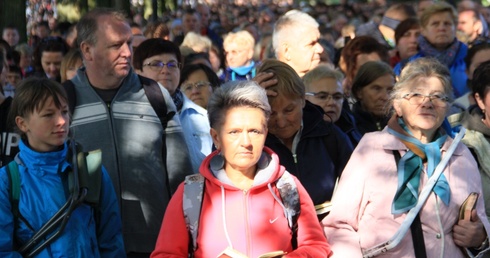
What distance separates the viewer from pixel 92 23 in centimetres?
816

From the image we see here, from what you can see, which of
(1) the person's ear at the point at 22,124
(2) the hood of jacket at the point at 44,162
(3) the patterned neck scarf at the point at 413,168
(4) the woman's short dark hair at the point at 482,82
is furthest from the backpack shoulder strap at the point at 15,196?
(4) the woman's short dark hair at the point at 482,82

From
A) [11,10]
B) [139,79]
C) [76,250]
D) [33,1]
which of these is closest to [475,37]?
[139,79]

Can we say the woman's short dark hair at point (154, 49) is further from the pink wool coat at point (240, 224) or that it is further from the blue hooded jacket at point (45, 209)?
the pink wool coat at point (240, 224)

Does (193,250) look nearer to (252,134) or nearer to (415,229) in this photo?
(252,134)

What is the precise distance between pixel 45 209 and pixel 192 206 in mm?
1206

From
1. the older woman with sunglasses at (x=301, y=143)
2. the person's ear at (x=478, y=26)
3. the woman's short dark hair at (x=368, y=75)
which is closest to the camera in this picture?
the older woman with sunglasses at (x=301, y=143)

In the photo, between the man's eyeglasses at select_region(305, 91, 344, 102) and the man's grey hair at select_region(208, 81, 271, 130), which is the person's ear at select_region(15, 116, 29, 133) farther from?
the man's eyeglasses at select_region(305, 91, 344, 102)

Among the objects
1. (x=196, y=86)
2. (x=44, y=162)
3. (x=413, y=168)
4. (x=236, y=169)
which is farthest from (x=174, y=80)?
(x=236, y=169)

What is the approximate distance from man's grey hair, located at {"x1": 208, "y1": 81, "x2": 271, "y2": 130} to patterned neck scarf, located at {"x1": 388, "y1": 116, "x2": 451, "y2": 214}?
1011 mm

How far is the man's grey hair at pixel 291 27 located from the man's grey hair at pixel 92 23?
1715 mm

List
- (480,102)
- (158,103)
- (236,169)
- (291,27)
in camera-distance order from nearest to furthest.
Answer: (236,169) < (158,103) < (480,102) < (291,27)

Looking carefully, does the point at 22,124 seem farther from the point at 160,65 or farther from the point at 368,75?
the point at 368,75

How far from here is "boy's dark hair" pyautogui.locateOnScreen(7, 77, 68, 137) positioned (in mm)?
7211

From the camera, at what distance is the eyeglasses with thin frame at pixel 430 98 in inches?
283
